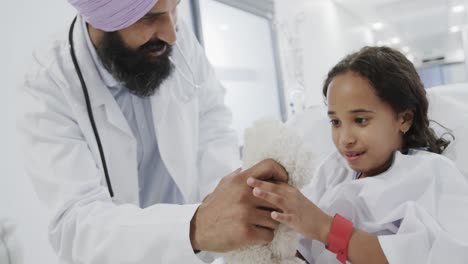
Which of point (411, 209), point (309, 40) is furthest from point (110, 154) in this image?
point (309, 40)

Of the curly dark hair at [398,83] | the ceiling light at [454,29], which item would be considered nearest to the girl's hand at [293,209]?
the curly dark hair at [398,83]

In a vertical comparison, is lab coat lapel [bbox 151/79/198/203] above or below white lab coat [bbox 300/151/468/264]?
above

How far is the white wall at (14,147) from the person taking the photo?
143 centimetres

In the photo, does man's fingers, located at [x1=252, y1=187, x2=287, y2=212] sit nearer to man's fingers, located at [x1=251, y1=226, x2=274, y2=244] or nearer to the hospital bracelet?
man's fingers, located at [x1=251, y1=226, x2=274, y2=244]

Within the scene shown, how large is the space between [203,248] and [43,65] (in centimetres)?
71

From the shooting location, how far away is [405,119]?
1.11 metres

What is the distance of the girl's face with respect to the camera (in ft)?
3.37

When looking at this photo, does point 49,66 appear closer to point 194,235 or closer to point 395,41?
point 194,235

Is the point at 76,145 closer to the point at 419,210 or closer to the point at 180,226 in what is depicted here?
the point at 180,226

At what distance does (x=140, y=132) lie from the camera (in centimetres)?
131

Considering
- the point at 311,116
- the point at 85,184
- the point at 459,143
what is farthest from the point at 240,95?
the point at 85,184

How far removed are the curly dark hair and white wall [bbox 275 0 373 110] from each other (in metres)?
3.03

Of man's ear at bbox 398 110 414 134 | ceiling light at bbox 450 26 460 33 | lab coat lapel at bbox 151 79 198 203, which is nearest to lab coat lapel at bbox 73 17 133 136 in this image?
lab coat lapel at bbox 151 79 198 203

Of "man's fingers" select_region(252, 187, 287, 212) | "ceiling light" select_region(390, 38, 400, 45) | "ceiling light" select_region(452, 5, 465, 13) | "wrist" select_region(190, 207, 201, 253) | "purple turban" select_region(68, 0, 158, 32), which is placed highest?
"ceiling light" select_region(452, 5, 465, 13)
